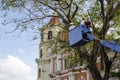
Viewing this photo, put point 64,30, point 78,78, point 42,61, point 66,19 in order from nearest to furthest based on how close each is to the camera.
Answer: point 66,19 < point 64,30 < point 78,78 < point 42,61

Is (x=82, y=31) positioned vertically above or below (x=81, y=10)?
below

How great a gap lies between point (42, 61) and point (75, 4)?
50.9m

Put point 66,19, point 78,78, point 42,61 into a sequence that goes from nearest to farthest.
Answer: point 66,19 → point 78,78 → point 42,61

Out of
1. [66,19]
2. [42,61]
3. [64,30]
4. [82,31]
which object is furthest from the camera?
[42,61]

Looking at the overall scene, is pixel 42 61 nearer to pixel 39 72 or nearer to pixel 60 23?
pixel 39 72

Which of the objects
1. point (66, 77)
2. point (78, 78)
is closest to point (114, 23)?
point (78, 78)

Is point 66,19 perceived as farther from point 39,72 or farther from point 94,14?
point 39,72

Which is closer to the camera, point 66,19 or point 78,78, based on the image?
point 66,19

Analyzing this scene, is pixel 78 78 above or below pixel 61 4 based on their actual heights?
below

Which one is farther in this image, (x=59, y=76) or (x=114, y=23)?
(x=59, y=76)

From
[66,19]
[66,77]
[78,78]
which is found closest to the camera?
[66,19]

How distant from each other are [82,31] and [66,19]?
8.76 metres

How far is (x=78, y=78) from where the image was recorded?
50438mm

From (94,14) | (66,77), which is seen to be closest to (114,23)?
(94,14)
